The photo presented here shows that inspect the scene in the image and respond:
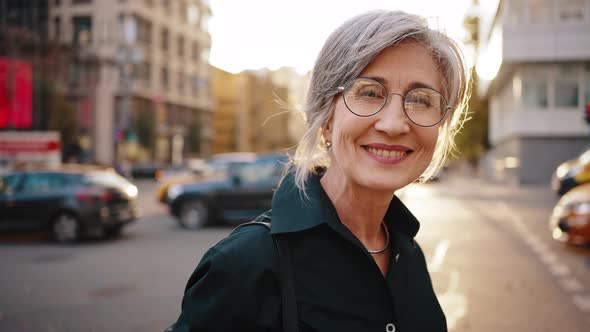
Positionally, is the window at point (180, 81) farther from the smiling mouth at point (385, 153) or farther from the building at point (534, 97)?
the smiling mouth at point (385, 153)

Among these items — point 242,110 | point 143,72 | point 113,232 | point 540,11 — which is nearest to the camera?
point 113,232

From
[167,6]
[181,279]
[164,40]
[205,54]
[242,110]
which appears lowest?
[181,279]

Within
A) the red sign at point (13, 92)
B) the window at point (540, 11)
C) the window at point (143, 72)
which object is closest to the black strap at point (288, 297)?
the window at point (540, 11)

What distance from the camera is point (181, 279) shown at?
718 cm

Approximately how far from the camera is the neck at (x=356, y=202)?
178 cm

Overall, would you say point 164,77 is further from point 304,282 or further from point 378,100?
point 304,282

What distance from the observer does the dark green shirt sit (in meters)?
1.42

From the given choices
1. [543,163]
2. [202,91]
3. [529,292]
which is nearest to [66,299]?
[529,292]

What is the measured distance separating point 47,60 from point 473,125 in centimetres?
3768

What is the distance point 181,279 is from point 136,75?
143 feet

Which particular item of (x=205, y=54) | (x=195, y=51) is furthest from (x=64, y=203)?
(x=205, y=54)

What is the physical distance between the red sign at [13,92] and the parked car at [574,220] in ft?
84.2

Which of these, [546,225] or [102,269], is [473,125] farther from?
[102,269]

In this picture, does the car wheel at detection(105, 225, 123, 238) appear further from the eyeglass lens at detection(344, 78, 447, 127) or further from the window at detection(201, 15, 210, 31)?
the window at detection(201, 15, 210, 31)
